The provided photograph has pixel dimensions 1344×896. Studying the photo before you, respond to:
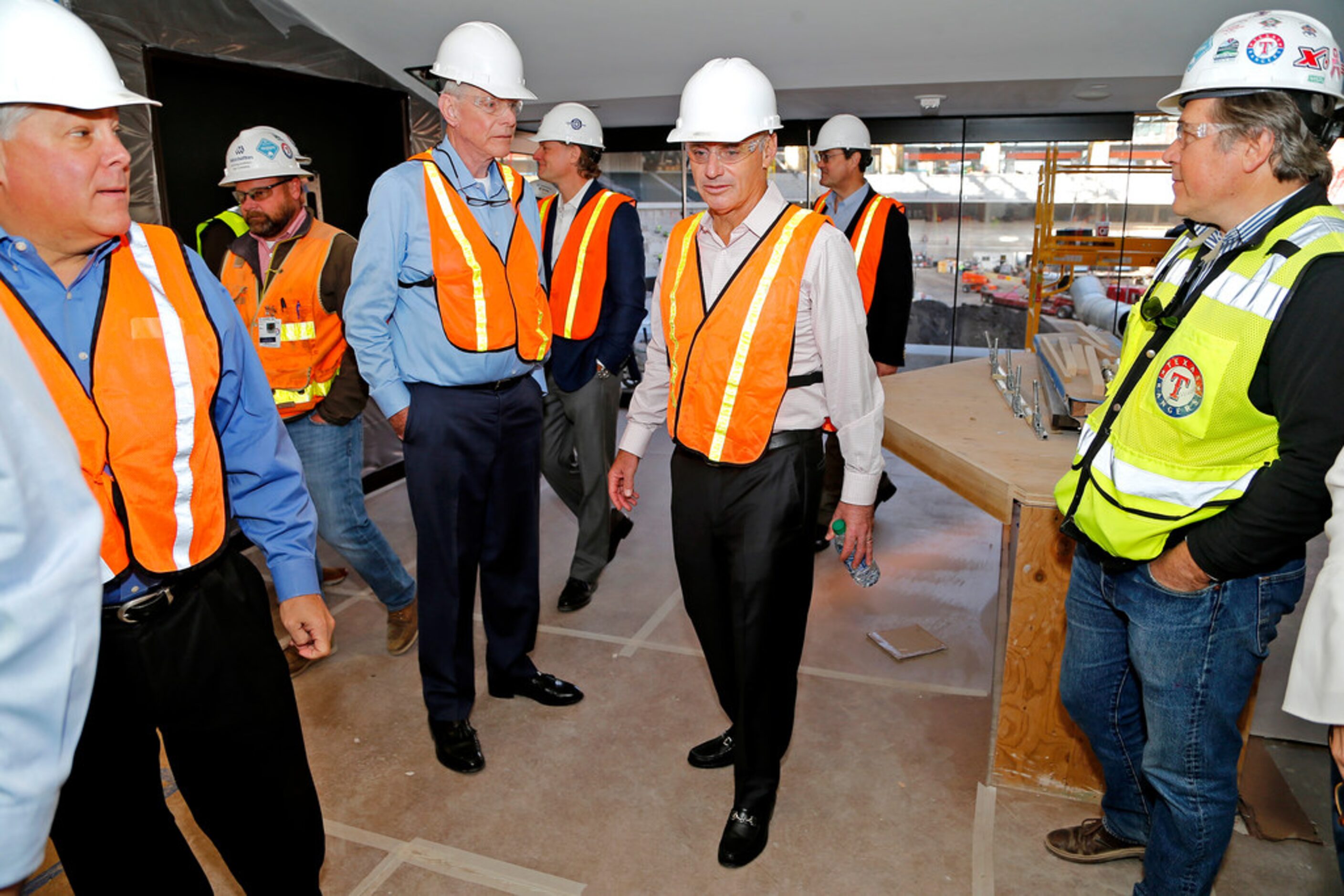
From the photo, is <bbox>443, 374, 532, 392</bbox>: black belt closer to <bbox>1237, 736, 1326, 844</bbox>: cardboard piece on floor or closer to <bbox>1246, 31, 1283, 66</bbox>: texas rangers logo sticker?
<bbox>1246, 31, 1283, 66</bbox>: texas rangers logo sticker

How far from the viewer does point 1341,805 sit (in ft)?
4.38

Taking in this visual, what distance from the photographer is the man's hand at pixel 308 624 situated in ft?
5.68

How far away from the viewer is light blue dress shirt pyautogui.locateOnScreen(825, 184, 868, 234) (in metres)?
4.36

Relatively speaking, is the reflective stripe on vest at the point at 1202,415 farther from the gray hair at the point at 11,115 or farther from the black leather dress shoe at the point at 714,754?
the gray hair at the point at 11,115

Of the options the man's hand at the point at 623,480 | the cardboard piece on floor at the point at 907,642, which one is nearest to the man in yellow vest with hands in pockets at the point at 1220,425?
the man's hand at the point at 623,480

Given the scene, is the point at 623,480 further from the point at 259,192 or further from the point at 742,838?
the point at 259,192

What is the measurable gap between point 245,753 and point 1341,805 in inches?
69.5

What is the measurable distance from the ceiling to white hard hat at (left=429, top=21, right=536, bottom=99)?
2.15 meters

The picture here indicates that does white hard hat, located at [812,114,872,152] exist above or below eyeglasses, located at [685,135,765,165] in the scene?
above

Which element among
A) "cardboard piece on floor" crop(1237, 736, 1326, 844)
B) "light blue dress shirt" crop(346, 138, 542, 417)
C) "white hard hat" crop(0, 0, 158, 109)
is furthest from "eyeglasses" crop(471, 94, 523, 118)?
"cardboard piece on floor" crop(1237, 736, 1326, 844)

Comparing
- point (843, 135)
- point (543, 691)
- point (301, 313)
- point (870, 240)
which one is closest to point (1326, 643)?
point (543, 691)

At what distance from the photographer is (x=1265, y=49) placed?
1617 millimetres

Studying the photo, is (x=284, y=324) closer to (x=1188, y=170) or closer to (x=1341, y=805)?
(x=1188, y=170)

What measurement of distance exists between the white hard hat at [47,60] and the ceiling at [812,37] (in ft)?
11.5
